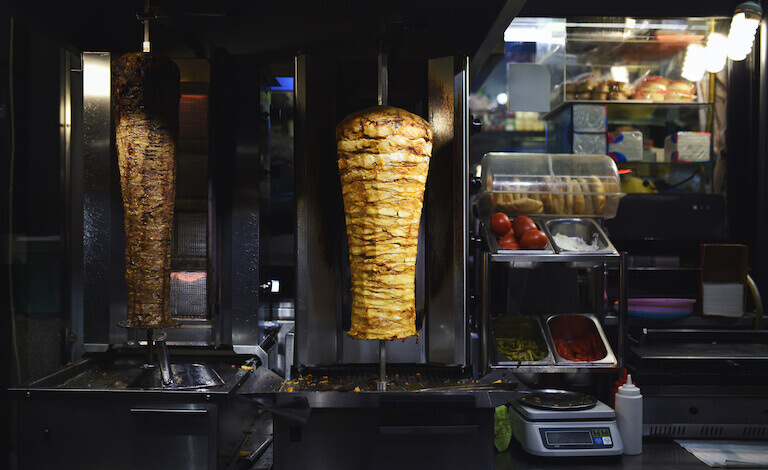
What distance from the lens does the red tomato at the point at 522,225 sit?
288cm

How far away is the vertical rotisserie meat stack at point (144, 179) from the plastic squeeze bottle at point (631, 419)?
2149 millimetres

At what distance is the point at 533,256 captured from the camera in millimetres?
2729

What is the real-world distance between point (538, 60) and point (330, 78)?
8.15 ft

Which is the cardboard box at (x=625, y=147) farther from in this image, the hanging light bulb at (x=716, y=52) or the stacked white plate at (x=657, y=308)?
the stacked white plate at (x=657, y=308)

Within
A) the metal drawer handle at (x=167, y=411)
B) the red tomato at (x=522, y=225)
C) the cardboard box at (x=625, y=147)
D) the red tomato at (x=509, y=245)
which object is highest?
the cardboard box at (x=625, y=147)

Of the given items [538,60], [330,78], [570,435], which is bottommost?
[570,435]

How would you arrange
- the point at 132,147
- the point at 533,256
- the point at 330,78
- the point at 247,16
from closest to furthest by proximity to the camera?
the point at 132,147 → the point at 247,16 → the point at 330,78 → the point at 533,256

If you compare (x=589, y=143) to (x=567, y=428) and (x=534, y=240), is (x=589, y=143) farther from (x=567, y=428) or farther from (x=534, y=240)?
(x=567, y=428)

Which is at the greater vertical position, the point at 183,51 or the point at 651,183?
the point at 183,51

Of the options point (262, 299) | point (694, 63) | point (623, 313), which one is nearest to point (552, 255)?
point (623, 313)

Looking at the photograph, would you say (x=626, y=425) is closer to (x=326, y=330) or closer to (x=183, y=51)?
(x=326, y=330)

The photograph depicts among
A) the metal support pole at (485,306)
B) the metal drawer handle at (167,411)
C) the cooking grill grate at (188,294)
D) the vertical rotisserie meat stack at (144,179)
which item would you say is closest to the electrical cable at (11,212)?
the cooking grill grate at (188,294)

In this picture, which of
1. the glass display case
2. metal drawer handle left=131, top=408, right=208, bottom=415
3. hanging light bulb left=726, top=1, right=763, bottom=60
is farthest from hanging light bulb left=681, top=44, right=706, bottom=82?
metal drawer handle left=131, top=408, right=208, bottom=415

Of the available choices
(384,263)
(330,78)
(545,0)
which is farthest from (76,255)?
(545,0)
